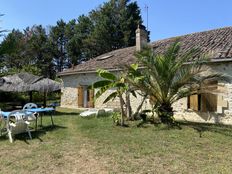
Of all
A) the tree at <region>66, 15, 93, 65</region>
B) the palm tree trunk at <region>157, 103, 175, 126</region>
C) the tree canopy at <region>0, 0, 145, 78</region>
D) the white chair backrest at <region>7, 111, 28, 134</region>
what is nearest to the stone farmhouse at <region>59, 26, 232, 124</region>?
the palm tree trunk at <region>157, 103, 175, 126</region>

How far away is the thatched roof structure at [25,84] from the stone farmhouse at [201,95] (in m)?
3.82

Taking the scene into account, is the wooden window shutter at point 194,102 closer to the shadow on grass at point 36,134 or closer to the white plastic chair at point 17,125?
the shadow on grass at point 36,134

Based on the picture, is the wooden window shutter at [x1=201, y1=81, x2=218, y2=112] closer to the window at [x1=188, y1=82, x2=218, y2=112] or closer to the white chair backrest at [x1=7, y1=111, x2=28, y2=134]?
the window at [x1=188, y1=82, x2=218, y2=112]

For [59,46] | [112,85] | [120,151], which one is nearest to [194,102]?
[112,85]

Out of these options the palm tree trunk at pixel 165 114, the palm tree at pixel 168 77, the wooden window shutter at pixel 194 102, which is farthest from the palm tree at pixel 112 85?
the wooden window shutter at pixel 194 102

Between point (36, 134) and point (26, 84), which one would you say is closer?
point (36, 134)

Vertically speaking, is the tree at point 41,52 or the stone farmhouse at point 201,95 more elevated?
the tree at point 41,52

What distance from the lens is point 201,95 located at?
14.9 m

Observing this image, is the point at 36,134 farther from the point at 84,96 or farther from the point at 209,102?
the point at 84,96

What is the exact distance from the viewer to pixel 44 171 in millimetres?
6469

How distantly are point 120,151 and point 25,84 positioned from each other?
435 inches

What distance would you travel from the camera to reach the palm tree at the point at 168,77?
11758 millimetres

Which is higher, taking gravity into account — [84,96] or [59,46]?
[59,46]

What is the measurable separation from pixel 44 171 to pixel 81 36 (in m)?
43.2
